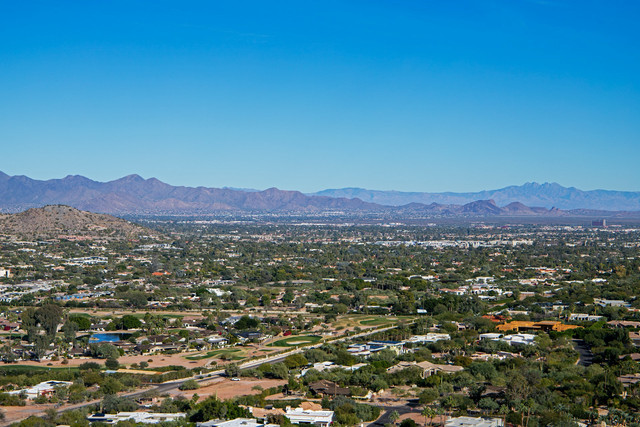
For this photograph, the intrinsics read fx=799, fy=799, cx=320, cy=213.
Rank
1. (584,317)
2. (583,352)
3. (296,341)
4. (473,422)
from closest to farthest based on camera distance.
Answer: (473,422)
(583,352)
(296,341)
(584,317)

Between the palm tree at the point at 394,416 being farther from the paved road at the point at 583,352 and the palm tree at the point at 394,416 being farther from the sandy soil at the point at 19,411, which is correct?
the paved road at the point at 583,352

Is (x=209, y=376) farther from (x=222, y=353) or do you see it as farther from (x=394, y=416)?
(x=394, y=416)

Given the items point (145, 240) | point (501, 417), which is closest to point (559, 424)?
point (501, 417)

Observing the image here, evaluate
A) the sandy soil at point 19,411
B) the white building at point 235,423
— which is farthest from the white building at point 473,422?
the sandy soil at point 19,411

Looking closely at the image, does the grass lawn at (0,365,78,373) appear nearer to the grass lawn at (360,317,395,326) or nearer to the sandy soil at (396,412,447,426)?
the sandy soil at (396,412,447,426)

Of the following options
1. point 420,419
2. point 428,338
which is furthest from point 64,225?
point 420,419

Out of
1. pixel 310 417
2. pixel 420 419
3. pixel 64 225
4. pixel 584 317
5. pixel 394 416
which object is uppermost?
pixel 64 225
